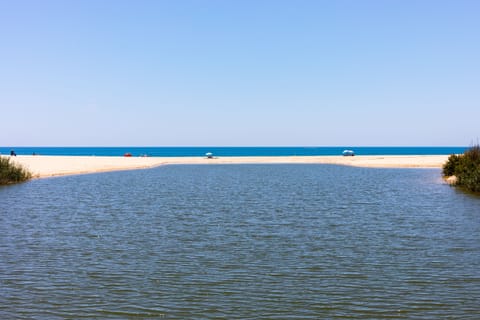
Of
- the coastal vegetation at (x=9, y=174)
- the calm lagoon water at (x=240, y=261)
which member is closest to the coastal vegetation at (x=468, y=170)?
the calm lagoon water at (x=240, y=261)

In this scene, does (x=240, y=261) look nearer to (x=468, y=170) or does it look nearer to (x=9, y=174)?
(x=468, y=170)

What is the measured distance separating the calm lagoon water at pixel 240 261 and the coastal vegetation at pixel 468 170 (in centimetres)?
1077

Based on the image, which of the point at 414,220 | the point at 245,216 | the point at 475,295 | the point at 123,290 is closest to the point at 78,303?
the point at 123,290

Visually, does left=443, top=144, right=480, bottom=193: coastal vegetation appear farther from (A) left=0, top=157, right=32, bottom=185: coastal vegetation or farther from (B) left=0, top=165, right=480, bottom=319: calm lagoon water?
(A) left=0, top=157, right=32, bottom=185: coastal vegetation

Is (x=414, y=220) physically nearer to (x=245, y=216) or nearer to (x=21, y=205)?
(x=245, y=216)

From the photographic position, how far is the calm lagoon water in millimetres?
12594

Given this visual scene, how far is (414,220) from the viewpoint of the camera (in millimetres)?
26609

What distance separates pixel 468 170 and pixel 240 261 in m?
36.3

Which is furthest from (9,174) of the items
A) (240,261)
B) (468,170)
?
(468,170)

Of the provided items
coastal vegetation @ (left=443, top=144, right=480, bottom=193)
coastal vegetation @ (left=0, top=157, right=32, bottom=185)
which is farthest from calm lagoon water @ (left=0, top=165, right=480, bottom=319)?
coastal vegetation @ (left=0, top=157, right=32, bottom=185)

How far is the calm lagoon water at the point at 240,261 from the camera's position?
12.6 m

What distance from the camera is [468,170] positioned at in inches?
1818

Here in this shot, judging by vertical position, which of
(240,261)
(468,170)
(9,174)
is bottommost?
(240,261)

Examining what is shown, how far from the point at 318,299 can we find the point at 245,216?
1539 centimetres
